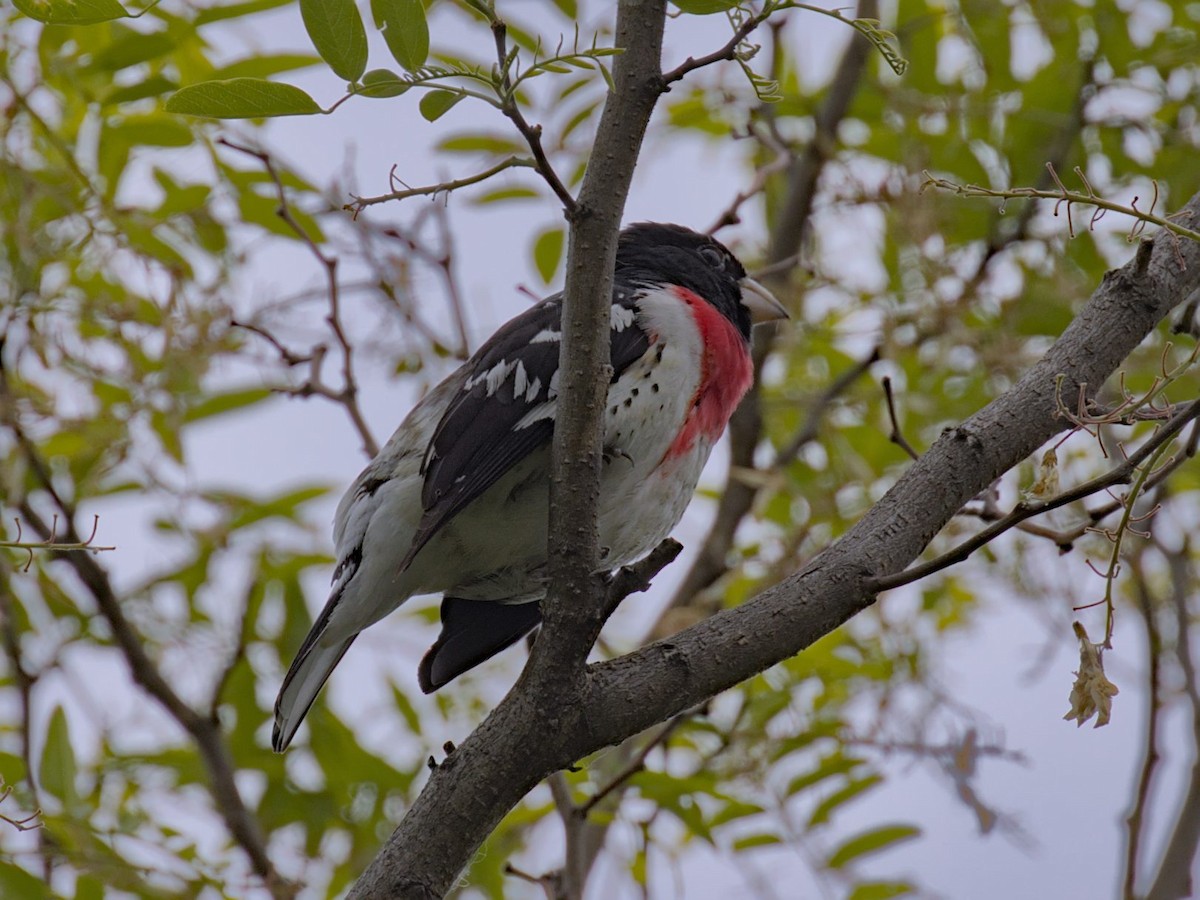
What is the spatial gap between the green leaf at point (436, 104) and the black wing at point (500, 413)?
3.46ft

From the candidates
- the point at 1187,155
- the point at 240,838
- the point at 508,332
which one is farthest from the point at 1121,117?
the point at 240,838

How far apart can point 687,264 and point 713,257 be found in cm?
12

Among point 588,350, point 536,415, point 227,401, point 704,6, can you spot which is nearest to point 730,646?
point 588,350

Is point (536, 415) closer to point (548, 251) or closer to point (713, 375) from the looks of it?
point (713, 375)

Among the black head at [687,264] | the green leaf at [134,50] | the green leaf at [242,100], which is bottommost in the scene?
the green leaf at [242,100]

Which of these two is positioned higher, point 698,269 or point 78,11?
point 698,269

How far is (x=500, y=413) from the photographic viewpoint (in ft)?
10.4

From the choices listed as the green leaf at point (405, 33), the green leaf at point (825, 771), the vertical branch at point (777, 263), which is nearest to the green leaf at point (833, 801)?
the green leaf at point (825, 771)

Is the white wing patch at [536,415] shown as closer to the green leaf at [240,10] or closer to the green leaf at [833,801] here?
the green leaf at [240,10]

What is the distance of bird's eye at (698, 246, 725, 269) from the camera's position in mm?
4156

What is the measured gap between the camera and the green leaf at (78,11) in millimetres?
1959

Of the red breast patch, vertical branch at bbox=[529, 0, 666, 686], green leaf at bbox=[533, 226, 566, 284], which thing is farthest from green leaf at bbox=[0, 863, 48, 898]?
green leaf at bbox=[533, 226, 566, 284]

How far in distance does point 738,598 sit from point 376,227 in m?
1.51

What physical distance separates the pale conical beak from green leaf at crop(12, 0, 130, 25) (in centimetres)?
236
